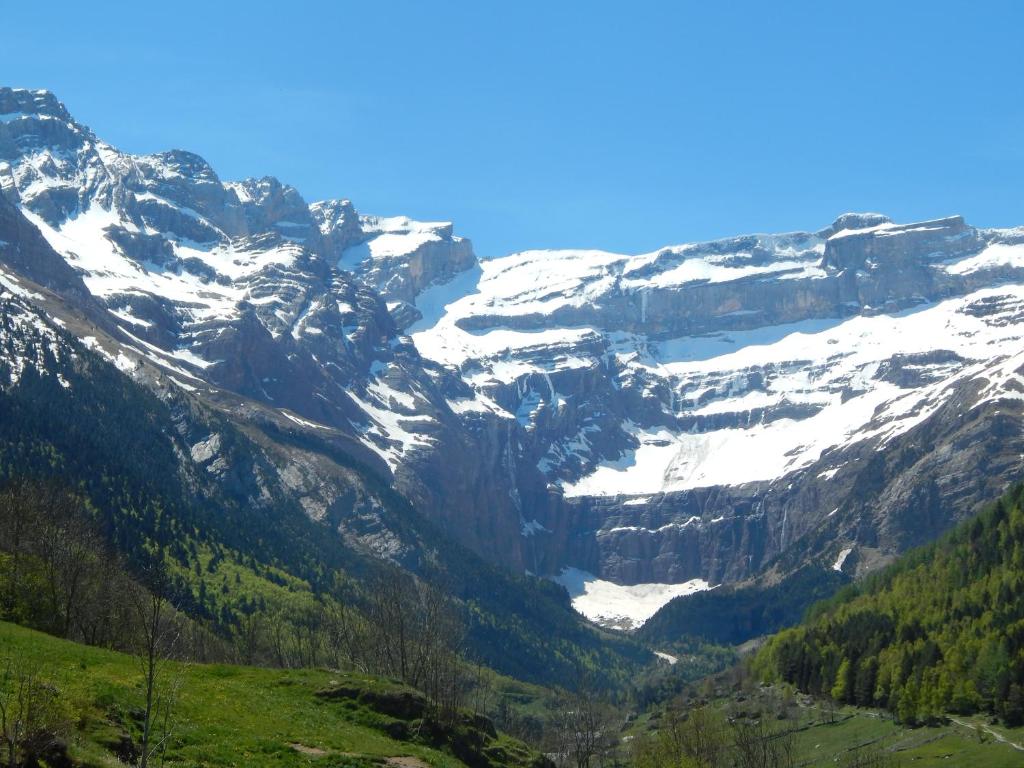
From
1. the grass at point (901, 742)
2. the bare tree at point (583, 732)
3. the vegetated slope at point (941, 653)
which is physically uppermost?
the vegetated slope at point (941, 653)

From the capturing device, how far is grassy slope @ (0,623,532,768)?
4825 cm

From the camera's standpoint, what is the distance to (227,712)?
56.4 m

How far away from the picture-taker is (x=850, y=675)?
176000mm

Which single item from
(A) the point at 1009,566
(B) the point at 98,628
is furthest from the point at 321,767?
(A) the point at 1009,566

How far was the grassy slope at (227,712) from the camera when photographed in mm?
48250

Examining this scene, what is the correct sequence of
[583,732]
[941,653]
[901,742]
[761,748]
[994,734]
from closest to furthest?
[761,748]
[994,734]
[583,732]
[901,742]
[941,653]

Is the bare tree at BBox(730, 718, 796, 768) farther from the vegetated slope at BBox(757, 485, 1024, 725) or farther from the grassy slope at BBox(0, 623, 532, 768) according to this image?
the grassy slope at BBox(0, 623, 532, 768)

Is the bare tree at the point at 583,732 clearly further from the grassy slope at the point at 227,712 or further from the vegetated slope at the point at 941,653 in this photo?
the grassy slope at the point at 227,712

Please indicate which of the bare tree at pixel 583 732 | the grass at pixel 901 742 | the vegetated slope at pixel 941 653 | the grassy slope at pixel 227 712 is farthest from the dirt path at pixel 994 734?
the grassy slope at pixel 227 712

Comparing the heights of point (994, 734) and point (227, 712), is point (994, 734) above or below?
above

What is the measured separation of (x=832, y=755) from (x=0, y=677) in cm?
11235

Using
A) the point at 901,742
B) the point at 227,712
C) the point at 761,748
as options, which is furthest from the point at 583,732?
the point at 227,712

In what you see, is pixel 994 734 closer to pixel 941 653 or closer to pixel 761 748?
pixel 761 748

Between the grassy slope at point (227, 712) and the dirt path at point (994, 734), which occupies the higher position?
the dirt path at point (994, 734)
